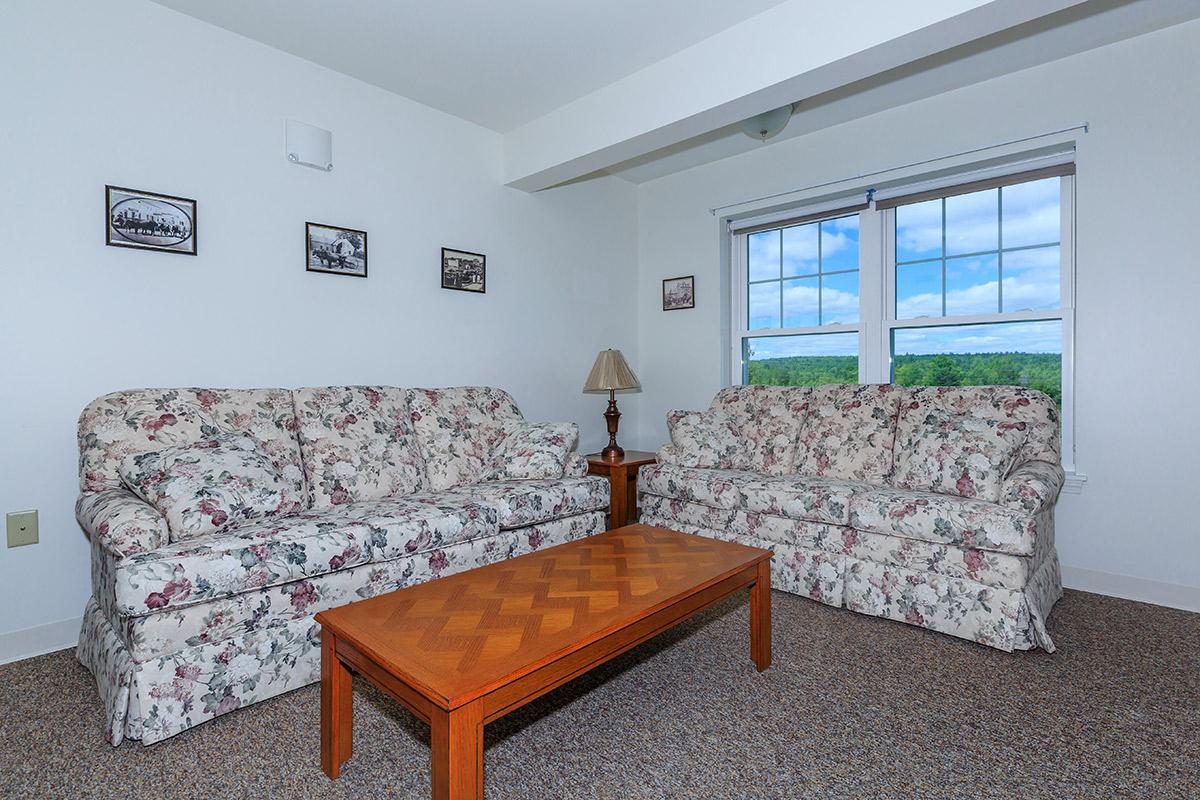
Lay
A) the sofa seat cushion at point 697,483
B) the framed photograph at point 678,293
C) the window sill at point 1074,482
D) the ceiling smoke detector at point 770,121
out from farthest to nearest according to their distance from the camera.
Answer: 1. the framed photograph at point 678,293
2. the ceiling smoke detector at point 770,121
3. the sofa seat cushion at point 697,483
4. the window sill at point 1074,482

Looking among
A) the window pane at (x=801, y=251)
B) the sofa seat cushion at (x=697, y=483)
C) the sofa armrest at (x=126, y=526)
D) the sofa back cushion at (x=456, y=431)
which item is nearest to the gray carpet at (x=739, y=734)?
the sofa armrest at (x=126, y=526)

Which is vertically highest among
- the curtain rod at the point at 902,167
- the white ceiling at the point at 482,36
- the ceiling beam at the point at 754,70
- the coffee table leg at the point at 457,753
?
the white ceiling at the point at 482,36

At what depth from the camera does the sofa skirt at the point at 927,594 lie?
228 centimetres

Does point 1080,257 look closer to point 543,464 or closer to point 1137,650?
point 1137,650

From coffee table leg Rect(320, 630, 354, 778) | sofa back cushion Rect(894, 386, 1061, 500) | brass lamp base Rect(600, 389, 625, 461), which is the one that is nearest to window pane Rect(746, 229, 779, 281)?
brass lamp base Rect(600, 389, 625, 461)

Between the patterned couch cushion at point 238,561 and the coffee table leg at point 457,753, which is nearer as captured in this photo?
the coffee table leg at point 457,753

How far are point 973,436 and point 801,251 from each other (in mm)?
1933

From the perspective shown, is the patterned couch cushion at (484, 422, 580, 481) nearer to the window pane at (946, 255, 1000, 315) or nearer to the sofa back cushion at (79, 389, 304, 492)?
the sofa back cushion at (79, 389, 304, 492)

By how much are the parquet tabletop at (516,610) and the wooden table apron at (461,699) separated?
0.02 meters

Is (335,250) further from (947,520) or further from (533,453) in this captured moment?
(947,520)

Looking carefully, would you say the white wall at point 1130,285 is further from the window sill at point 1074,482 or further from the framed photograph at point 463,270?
the framed photograph at point 463,270

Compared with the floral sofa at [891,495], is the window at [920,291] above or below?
above

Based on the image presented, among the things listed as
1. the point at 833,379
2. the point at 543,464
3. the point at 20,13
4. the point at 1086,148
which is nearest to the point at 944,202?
the point at 1086,148

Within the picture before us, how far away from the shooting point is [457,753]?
119 centimetres
